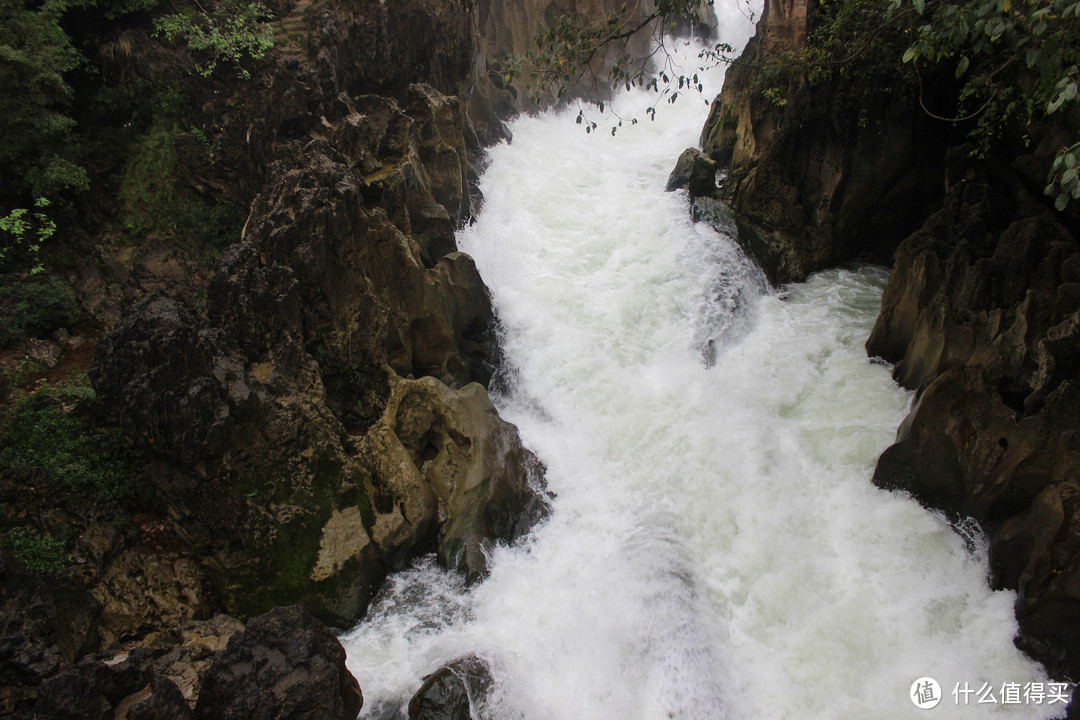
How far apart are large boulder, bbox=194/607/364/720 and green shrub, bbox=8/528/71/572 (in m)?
2.48

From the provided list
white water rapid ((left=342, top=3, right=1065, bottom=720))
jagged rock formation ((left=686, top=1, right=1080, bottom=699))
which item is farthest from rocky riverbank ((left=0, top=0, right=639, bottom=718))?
jagged rock formation ((left=686, top=1, right=1080, bottom=699))

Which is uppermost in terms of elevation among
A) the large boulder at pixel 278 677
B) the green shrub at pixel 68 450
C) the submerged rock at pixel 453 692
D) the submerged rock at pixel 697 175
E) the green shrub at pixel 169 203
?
the submerged rock at pixel 697 175

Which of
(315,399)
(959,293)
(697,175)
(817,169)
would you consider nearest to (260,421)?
(315,399)

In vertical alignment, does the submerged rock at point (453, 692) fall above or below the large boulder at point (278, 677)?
Answer: below

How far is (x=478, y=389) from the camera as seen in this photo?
32.1 feet

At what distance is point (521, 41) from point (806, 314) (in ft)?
59.8

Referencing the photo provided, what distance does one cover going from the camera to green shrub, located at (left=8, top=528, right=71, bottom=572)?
6109 millimetres

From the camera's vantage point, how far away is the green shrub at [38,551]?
6109mm

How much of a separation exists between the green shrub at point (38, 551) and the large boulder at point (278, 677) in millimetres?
2482

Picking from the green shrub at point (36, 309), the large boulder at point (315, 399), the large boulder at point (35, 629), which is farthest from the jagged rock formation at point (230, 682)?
the green shrub at point (36, 309)

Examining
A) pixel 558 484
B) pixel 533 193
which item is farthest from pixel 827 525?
pixel 533 193

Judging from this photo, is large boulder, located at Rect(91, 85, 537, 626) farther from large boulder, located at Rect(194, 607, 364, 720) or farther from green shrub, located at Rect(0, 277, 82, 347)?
green shrub, located at Rect(0, 277, 82, 347)

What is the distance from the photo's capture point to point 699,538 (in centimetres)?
855

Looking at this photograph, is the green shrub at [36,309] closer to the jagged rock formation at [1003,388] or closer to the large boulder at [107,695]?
the large boulder at [107,695]
